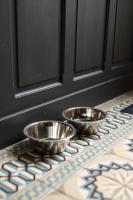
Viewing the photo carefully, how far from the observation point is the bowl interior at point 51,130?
1.03 metres

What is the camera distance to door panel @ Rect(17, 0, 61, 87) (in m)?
0.96

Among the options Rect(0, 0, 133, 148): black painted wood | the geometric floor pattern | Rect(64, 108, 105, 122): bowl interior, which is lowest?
the geometric floor pattern

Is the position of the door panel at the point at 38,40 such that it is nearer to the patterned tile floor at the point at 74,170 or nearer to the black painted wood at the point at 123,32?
the patterned tile floor at the point at 74,170

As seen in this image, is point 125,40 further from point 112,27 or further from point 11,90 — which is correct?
point 11,90

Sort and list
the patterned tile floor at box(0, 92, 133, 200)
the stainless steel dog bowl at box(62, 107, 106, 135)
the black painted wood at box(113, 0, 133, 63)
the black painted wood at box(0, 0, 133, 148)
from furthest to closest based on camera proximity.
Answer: the black painted wood at box(113, 0, 133, 63)
the stainless steel dog bowl at box(62, 107, 106, 135)
the black painted wood at box(0, 0, 133, 148)
the patterned tile floor at box(0, 92, 133, 200)

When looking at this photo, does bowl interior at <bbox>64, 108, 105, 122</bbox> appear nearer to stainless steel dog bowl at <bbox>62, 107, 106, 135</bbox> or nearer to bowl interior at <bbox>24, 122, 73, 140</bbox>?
stainless steel dog bowl at <bbox>62, 107, 106, 135</bbox>

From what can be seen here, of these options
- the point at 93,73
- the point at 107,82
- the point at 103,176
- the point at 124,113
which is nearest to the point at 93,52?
the point at 93,73

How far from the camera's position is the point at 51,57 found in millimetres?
1116

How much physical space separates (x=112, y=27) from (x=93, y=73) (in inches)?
10.4

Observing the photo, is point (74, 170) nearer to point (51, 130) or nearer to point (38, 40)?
point (51, 130)

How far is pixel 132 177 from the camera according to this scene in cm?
84

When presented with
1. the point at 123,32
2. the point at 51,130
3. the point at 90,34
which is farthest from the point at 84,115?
the point at 123,32

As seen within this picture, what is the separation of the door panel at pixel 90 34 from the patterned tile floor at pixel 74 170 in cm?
36

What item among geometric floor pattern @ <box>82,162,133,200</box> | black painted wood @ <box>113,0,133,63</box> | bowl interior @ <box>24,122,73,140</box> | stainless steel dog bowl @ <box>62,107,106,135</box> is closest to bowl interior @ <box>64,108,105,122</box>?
stainless steel dog bowl @ <box>62,107,106,135</box>
